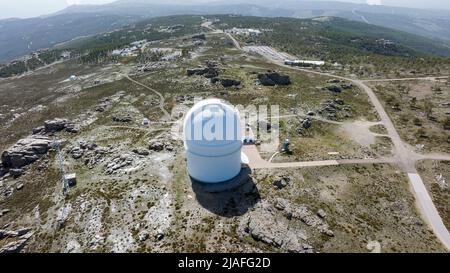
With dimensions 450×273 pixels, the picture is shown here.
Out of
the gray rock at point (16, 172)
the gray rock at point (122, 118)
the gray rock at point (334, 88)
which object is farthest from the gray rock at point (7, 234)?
the gray rock at point (334, 88)

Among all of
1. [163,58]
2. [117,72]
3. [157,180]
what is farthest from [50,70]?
[157,180]

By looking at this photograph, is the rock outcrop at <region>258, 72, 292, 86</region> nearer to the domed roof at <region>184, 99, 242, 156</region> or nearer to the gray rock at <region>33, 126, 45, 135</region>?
the domed roof at <region>184, 99, 242, 156</region>

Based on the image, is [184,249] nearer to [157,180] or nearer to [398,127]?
[157,180]

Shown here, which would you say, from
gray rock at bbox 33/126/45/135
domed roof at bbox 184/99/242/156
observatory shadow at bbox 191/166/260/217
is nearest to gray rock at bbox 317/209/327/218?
observatory shadow at bbox 191/166/260/217

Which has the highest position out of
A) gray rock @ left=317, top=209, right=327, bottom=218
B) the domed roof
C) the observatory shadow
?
the domed roof

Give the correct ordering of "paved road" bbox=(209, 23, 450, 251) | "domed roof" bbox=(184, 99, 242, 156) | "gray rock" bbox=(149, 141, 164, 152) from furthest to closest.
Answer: "gray rock" bbox=(149, 141, 164, 152)
"domed roof" bbox=(184, 99, 242, 156)
"paved road" bbox=(209, 23, 450, 251)

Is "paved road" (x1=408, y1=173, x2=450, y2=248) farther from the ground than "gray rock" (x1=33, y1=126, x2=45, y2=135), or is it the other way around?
"gray rock" (x1=33, y1=126, x2=45, y2=135)

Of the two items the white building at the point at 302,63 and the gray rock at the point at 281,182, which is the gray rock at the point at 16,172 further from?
the white building at the point at 302,63

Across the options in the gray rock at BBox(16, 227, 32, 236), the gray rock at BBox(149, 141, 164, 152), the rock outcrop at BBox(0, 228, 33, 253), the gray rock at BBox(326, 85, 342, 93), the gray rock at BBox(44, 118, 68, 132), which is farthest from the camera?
the gray rock at BBox(326, 85, 342, 93)
